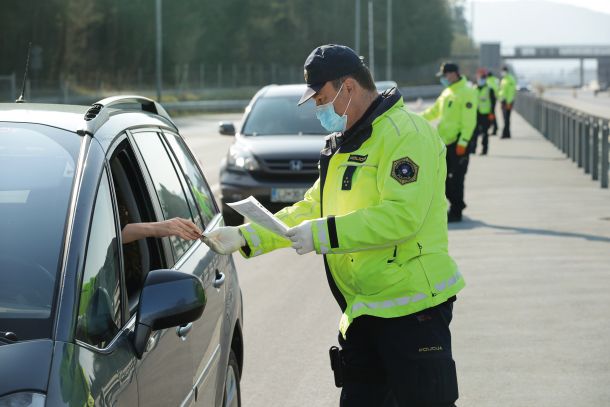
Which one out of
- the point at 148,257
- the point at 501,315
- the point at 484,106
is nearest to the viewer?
the point at 148,257

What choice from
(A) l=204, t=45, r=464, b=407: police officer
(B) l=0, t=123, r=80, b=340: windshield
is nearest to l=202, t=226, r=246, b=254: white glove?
Result: (A) l=204, t=45, r=464, b=407: police officer

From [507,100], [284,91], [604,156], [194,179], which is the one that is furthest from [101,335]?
[507,100]

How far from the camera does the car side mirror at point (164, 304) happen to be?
3568mm

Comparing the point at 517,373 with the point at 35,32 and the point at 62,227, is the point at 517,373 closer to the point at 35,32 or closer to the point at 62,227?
the point at 62,227

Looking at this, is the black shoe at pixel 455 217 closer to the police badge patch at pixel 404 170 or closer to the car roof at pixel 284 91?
the car roof at pixel 284 91

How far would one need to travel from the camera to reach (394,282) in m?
4.42

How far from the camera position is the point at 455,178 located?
15.0 m

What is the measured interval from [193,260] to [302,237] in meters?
0.71

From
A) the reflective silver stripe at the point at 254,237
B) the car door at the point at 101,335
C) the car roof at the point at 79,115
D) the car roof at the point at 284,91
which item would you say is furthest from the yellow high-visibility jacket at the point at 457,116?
the car door at the point at 101,335

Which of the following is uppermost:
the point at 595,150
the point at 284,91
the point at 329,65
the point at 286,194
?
the point at 329,65

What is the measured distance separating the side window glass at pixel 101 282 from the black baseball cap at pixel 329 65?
0.89 metres

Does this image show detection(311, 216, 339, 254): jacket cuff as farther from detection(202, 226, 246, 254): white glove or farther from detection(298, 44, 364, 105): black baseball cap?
detection(298, 44, 364, 105): black baseball cap

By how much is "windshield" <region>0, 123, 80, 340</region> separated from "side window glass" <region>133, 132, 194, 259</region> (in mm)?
685

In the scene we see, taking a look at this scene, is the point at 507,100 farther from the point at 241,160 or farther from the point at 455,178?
the point at 241,160
